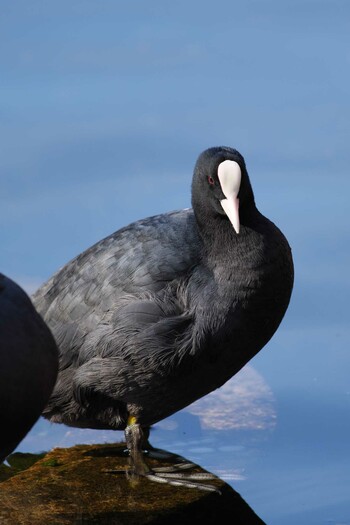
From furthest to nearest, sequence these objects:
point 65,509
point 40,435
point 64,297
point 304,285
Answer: point 304,285 → point 40,435 → point 64,297 → point 65,509

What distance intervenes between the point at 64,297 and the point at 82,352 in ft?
0.90

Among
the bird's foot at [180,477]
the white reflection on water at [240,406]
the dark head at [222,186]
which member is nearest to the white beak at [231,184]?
the dark head at [222,186]

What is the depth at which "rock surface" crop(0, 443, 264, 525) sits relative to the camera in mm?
5371

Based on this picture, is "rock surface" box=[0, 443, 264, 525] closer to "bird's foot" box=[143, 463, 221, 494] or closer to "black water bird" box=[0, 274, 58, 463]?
"bird's foot" box=[143, 463, 221, 494]

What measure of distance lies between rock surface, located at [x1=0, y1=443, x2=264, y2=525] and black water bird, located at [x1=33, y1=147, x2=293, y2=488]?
0.58 feet

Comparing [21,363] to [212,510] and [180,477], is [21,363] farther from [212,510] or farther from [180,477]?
[180,477]

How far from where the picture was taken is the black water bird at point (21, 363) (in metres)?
4.39

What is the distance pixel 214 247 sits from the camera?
5.62 meters

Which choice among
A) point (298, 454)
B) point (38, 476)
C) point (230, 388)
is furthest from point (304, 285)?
point (38, 476)

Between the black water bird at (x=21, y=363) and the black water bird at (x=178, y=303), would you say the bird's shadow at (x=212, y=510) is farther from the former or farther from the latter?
the black water bird at (x=21, y=363)

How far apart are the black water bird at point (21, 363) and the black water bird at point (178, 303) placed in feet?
3.51

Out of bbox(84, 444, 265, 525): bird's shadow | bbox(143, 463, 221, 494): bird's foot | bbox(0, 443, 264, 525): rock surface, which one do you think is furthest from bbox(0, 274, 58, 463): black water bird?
bbox(143, 463, 221, 494): bird's foot

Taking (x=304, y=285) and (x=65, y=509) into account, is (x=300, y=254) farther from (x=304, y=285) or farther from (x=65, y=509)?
(x=65, y=509)

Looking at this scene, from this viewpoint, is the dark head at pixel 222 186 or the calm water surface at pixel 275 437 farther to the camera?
the calm water surface at pixel 275 437
